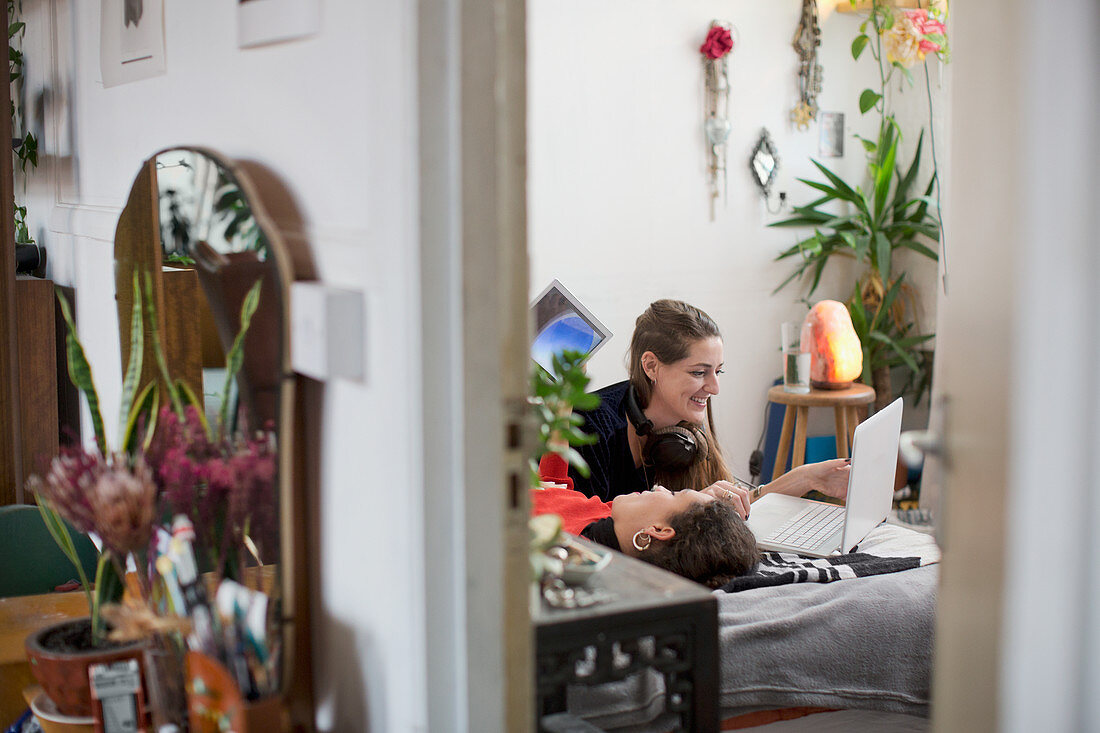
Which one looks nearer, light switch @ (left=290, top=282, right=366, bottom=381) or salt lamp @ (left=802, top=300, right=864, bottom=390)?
light switch @ (left=290, top=282, right=366, bottom=381)

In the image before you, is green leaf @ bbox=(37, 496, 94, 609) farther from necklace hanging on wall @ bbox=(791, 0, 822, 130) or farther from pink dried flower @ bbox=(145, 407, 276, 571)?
necklace hanging on wall @ bbox=(791, 0, 822, 130)

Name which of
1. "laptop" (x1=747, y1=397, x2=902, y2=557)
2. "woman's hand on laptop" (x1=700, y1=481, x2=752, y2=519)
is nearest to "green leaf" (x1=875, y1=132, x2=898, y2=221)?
"laptop" (x1=747, y1=397, x2=902, y2=557)

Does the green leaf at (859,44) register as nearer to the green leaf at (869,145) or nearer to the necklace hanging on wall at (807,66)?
the necklace hanging on wall at (807,66)

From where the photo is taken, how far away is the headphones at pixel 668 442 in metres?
3.03

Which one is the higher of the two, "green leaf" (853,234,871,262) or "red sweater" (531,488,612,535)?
"green leaf" (853,234,871,262)

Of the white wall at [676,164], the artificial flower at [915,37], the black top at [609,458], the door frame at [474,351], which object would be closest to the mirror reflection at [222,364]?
the door frame at [474,351]

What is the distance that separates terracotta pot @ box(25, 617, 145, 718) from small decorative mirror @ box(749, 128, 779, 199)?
3.69 m

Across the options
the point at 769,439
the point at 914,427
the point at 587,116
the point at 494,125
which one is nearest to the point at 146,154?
the point at 494,125

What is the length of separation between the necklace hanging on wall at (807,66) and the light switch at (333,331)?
378cm

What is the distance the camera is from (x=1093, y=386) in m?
1.42

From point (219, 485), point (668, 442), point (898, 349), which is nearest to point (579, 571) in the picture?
point (219, 485)

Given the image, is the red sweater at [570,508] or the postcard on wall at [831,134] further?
the postcard on wall at [831,134]

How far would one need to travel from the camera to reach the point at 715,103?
4.62 m

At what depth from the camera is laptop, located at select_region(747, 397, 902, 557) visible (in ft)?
8.68
